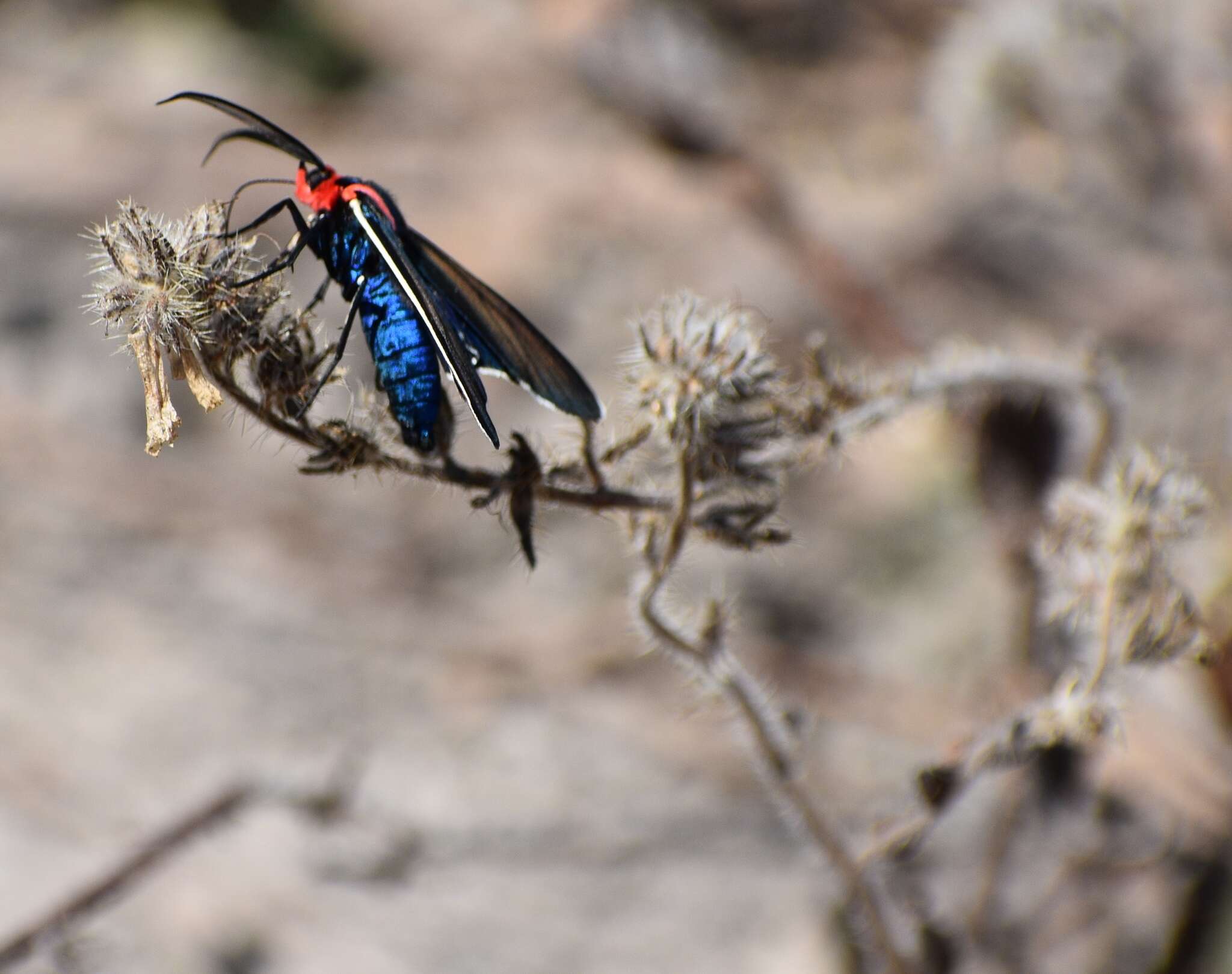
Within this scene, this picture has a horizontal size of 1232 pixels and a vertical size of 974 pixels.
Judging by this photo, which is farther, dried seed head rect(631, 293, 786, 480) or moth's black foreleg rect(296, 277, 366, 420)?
dried seed head rect(631, 293, 786, 480)

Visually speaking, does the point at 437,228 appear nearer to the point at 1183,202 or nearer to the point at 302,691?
the point at 302,691

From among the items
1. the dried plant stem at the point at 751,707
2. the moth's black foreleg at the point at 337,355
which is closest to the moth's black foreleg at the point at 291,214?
the moth's black foreleg at the point at 337,355

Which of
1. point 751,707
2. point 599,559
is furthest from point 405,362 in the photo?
point 599,559

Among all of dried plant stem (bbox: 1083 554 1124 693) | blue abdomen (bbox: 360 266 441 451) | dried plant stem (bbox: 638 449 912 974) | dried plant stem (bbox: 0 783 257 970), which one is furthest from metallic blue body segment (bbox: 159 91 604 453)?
dried plant stem (bbox: 0 783 257 970)

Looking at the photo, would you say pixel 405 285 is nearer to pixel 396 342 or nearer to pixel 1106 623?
pixel 396 342

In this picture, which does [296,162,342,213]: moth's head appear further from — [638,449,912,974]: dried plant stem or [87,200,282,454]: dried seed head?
[638,449,912,974]: dried plant stem
